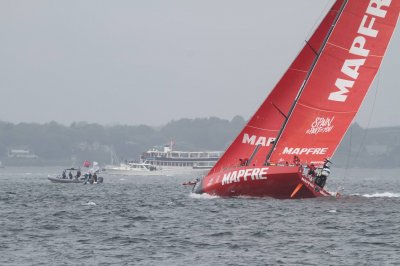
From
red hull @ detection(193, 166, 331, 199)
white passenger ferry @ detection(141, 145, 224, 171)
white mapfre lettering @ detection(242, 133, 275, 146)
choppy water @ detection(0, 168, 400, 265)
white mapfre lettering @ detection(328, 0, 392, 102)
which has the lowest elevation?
choppy water @ detection(0, 168, 400, 265)

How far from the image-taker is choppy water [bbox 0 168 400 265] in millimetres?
28453

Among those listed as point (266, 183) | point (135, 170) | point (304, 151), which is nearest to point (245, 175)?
point (266, 183)

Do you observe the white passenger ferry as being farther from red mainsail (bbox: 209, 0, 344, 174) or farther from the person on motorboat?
the person on motorboat

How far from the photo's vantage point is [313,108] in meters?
48.6

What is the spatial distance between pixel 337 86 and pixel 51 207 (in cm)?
1677

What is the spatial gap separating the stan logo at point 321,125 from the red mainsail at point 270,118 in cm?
185

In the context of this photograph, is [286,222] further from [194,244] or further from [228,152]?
[228,152]

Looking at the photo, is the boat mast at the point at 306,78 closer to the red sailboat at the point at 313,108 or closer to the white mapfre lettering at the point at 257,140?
the red sailboat at the point at 313,108

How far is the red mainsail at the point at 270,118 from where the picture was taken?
49875mm

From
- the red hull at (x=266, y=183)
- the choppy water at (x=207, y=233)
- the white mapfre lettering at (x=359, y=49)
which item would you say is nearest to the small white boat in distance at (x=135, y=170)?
the choppy water at (x=207, y=233)

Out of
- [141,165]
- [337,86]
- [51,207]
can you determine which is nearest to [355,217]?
[337,86]

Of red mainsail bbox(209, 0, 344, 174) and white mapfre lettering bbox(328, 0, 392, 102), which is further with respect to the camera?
red mainsail bbox(209, 0, 344, 174)

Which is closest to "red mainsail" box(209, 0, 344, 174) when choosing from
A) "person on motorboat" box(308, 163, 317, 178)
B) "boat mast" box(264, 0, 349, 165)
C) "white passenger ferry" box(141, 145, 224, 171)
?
"boat mast" box(264, 0, 349, 165)

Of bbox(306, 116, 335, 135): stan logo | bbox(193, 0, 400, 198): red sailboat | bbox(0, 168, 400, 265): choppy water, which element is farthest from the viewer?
bbox(306, 116, 335, 135): stan logo
